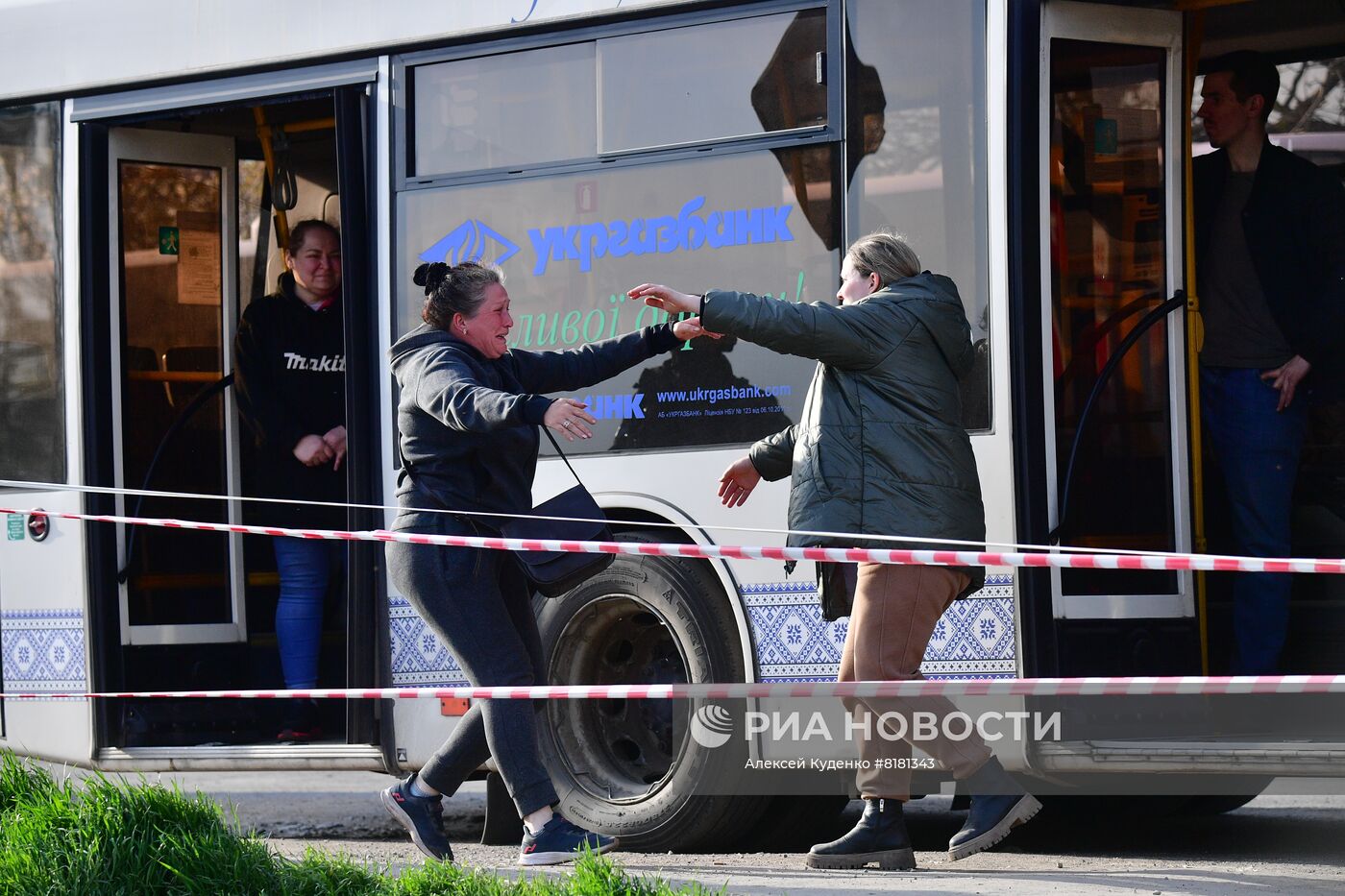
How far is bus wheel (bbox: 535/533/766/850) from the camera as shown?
6027 millimetres

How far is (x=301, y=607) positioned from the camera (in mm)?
7293

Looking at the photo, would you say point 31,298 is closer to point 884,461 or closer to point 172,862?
point 172,862

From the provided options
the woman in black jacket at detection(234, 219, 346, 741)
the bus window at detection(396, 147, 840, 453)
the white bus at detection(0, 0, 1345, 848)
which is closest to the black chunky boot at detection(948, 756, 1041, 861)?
the white bus at detection(0, 0, 1345, 848)

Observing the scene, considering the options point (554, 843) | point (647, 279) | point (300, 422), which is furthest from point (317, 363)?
point (554, 843)

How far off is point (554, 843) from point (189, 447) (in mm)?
2962

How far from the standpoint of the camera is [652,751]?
6.34m

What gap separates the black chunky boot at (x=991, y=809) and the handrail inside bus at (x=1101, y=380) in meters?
0.71

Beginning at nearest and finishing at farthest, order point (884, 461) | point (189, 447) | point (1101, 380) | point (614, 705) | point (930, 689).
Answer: point (930, 689) → point (884, 461) → point (1101, 380) → point (614, 705) → point (189, 447)

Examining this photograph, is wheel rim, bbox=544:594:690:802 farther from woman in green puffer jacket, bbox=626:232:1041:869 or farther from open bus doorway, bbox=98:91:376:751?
open bus doorway, bbox=98:91:376:751

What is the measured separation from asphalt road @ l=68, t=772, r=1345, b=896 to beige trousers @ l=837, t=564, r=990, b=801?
0.31 metres

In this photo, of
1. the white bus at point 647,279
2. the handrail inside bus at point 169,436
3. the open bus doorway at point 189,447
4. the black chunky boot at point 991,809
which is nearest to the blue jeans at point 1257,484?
the white bus at point 647,279

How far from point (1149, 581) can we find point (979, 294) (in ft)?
3.64

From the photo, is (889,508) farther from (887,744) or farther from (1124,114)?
(1124,114)

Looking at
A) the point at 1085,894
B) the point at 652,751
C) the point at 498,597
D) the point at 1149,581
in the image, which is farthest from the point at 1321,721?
the point at 498,597
